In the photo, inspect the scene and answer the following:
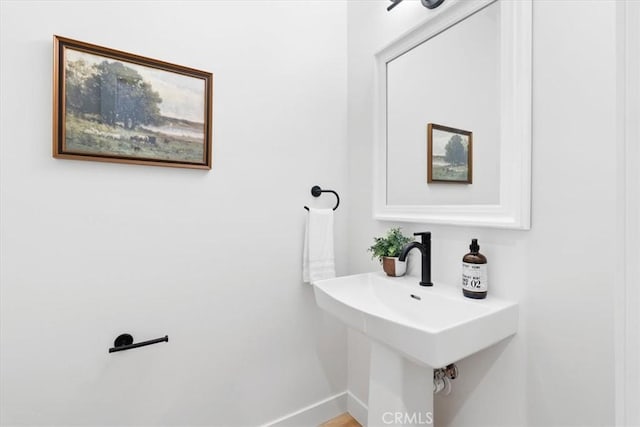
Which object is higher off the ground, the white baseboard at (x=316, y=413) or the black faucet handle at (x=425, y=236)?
the black faucet handle at (x=425, y=236)

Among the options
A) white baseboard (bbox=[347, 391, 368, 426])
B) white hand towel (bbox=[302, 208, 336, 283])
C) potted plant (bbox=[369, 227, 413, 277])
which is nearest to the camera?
potted plant (bbox=[369, 227, 413, 277])

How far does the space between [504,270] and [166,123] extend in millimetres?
1360

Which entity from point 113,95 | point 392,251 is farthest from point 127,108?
point 392,251

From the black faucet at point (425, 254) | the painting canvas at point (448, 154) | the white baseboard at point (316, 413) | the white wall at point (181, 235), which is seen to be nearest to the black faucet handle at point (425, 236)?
the black faucet at point (425, 254)

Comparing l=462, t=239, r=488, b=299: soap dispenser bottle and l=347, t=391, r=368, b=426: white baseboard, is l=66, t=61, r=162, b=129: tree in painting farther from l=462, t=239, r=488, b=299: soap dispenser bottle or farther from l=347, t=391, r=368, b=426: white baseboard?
l=347, t=391, r=368, b=426: white baseboard

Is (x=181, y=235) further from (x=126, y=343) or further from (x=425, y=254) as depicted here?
(x=425, y=254)

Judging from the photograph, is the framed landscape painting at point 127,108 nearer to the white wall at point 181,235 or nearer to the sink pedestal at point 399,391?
the white wall at point 181,235

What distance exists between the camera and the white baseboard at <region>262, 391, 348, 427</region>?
60.7 inches

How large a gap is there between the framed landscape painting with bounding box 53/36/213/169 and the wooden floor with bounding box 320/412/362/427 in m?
1.47

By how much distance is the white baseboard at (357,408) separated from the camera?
1.65 meters

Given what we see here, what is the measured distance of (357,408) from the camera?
5.55 ft

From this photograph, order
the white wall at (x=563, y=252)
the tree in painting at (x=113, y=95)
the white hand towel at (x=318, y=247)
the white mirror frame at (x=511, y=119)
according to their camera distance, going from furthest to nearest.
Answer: the white hand towel at (x=318, y=247), the tree in painting at (x=113, y=95), the white mirror frame at (x=511, y=119), the white wall at (x=563, y=252)

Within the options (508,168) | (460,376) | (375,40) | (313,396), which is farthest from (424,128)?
(313,396)

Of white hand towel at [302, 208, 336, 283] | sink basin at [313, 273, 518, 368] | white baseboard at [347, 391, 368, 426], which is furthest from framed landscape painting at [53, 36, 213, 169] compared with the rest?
white baseboard at [347, 391, 368, 426]
